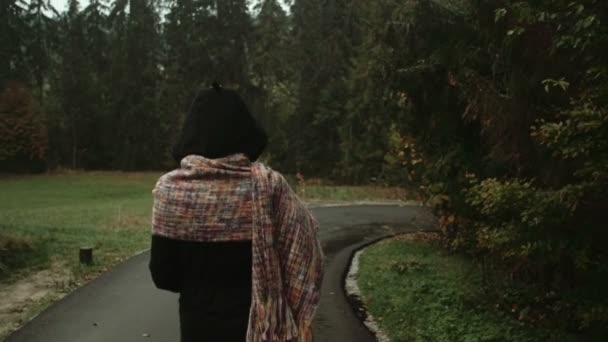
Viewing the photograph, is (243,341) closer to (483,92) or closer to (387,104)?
(483,92)

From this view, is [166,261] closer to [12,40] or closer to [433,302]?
[433,302]

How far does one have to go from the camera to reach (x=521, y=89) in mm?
5543

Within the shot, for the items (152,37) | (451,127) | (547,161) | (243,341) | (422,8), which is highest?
(152,37)

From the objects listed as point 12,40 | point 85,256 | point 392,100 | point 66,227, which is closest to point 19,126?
point 12,40

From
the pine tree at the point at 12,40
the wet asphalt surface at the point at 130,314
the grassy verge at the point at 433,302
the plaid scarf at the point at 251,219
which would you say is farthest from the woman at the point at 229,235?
the pine tree at the point at 12,40

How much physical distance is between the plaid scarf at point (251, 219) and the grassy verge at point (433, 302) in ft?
11.9

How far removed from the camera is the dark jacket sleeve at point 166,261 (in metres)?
2.81

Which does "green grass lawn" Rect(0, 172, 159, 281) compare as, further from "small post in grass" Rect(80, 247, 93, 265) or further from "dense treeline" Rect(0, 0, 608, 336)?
"dense treeline" Rect(0, 0, 608, 336)

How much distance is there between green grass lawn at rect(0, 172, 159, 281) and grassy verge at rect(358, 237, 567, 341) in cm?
509

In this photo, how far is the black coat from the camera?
2.74m

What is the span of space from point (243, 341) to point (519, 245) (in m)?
3.04

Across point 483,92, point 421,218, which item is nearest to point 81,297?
point 483,92

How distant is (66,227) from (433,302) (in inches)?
451

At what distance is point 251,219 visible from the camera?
270cm
